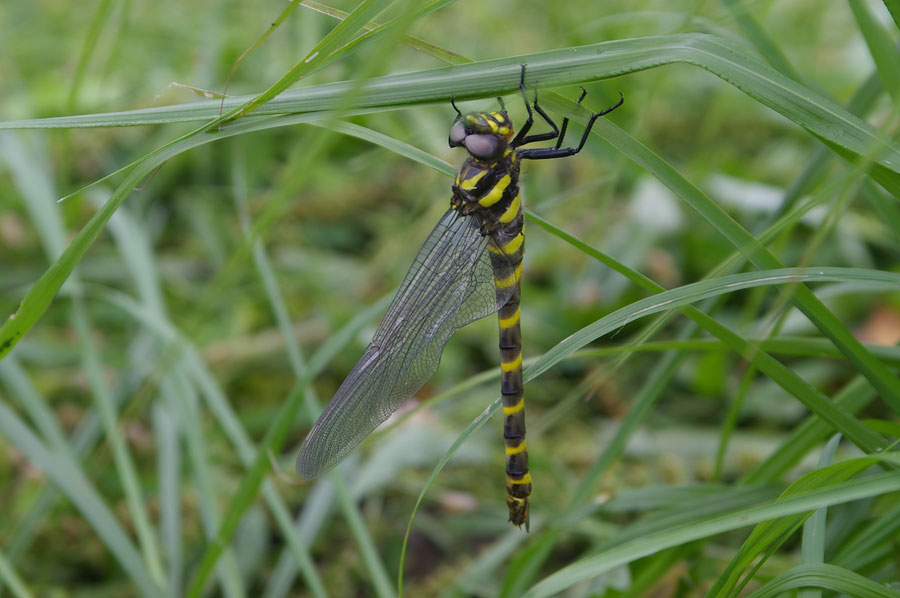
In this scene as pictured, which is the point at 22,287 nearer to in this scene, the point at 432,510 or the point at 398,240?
the point at 398,240

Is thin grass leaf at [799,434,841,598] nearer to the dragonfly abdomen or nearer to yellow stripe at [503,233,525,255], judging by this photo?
the dragonfly abdomen

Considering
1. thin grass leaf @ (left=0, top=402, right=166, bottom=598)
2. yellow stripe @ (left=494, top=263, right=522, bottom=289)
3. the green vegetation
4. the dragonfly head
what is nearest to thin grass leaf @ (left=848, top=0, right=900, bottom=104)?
the green vegetation

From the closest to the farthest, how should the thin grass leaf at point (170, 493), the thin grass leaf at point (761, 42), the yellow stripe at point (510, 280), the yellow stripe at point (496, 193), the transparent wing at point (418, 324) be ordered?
the thin grass leaf at point (761, 42) < the transparent wing at point (418, 324) < the yellow stripe at point (496, 193) < the yellow stripe at point (510, 280) < the thin grass leaf at point (170, 493)

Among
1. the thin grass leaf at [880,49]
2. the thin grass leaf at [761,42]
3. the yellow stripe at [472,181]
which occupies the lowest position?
the thin grass leaf at [880,49]

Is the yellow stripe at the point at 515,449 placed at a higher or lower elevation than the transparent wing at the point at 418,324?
lower

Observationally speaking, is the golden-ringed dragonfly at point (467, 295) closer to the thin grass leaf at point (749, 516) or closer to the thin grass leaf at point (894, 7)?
the thin grass leaf at point (749, 516)

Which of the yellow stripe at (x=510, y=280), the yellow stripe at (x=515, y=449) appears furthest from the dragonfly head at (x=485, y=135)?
the yellow stripe at (x=515, y=449)

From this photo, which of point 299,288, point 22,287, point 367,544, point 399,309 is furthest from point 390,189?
point 367,544

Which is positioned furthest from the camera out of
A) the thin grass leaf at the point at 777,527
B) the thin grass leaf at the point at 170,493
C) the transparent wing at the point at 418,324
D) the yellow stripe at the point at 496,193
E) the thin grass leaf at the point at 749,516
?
the thin grass leaf at the point at 170,493
